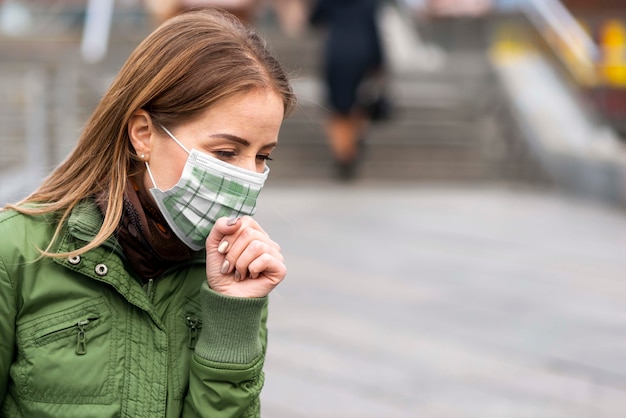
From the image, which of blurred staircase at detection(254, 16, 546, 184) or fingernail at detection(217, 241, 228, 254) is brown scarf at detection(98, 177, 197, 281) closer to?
fingernail at detection(217, 241, 228, 254)

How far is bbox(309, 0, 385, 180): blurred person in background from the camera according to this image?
11.1m

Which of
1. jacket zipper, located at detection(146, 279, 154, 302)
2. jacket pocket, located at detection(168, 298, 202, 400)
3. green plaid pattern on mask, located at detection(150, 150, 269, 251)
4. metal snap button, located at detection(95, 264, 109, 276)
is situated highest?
green plaid pattern on mask, located at detection(150, 150, 269, 251)

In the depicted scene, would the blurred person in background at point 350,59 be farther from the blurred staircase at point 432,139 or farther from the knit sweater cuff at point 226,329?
the knit sweater cuff at point 226,329

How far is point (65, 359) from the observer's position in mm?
1934

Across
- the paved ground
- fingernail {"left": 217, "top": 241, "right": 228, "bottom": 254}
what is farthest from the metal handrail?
fingernail {"left": 217, "top": 241, "right": 228, "bottom": 254}

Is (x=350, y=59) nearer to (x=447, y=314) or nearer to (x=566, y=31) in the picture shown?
(x=566, y=31)

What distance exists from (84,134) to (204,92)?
30 centimetres

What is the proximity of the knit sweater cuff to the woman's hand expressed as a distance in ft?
0.07

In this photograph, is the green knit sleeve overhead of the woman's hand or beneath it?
beneath

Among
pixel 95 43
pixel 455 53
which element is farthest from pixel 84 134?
pixel 455 53

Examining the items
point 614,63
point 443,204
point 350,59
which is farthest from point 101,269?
point 614,63

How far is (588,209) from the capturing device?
10.4 m

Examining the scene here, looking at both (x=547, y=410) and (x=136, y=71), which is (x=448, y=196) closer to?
(x=547, y=410)

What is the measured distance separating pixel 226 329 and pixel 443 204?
875cm
